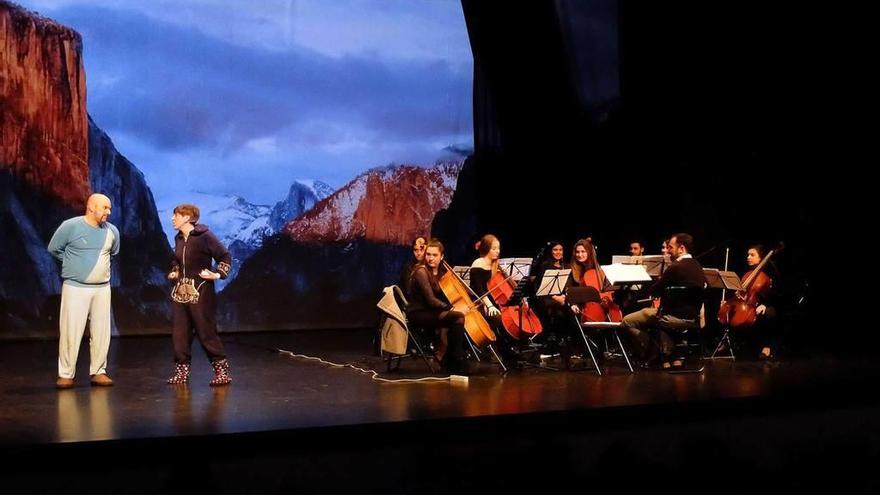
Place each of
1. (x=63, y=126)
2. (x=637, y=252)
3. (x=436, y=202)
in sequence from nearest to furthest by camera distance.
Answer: (x=637, y=252), (x=63, y=126), (x=436, y=202)

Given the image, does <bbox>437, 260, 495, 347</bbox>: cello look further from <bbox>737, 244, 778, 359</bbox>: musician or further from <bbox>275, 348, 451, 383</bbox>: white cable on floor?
<bbox>737, 244, 778, 359</bbox>: musician

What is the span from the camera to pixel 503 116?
1328 cm

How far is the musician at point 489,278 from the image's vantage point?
771 centimetres

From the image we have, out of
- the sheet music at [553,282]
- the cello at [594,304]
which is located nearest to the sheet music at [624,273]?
the sheet music at [553,282]

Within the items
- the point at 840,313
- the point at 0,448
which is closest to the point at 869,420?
the point at 840,313

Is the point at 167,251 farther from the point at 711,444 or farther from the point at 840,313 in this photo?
the point at 711,444

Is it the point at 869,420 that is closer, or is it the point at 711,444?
the point at 711,444

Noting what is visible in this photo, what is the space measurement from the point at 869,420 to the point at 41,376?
5.93 metres

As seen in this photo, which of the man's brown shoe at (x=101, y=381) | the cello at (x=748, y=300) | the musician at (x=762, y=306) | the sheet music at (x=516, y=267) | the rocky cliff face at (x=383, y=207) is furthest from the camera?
the rocky cliff face at (x=383, y=207)

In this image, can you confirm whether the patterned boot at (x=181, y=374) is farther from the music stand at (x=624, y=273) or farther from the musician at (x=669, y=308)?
the musician at (x=669, y=308)

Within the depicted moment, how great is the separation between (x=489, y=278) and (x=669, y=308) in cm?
146

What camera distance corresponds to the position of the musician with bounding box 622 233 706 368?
24.0ft

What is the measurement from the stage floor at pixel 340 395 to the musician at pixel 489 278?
26cm

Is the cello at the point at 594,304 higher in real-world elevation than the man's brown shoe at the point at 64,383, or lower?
higher
